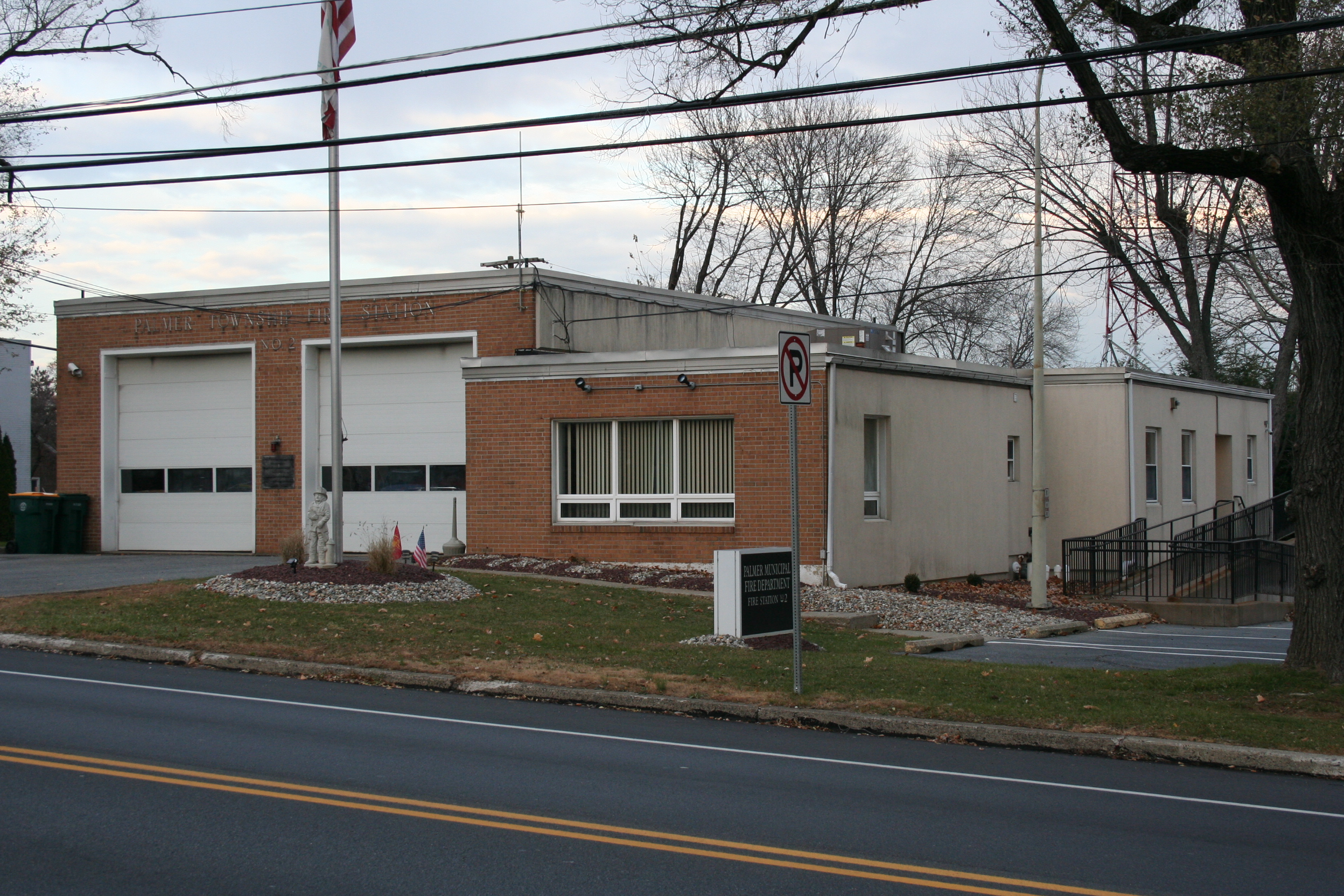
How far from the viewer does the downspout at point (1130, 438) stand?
26.0 metres

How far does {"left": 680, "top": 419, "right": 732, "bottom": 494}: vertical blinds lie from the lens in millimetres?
21172

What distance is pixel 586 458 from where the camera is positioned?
73.3 feet

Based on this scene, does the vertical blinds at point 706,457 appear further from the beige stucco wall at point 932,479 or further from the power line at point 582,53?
the power line at point 582,53

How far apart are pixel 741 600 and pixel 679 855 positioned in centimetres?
742

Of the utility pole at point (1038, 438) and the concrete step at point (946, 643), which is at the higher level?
the utility pole at point (1038, 438)

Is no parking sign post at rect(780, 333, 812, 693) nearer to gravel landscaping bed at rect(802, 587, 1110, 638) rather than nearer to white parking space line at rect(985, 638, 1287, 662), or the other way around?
gravel landscaping bed at rect(802, 587, 1110, 638)

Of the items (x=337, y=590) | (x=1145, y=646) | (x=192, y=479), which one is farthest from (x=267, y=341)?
(x=1145, y=646)

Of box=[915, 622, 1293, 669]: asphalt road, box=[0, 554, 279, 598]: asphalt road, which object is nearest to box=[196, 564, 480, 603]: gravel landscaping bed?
box=[0, 554, 279, 598]: asphalt road

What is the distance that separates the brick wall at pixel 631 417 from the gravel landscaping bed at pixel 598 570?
1.47ft

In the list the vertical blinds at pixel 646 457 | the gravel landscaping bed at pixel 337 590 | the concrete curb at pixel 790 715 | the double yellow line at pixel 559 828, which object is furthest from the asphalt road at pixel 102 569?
the double yellow line at pixel 559 828

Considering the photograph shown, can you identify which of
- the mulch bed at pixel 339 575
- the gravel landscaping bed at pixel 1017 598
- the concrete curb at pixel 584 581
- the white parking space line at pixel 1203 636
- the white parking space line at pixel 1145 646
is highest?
the mulch bed at pixel 339 575

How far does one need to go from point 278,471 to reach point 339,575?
10047 mm

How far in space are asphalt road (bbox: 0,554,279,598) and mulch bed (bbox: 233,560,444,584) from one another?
2.03m


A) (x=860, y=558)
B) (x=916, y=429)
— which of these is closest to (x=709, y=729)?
(x=860, y=558)
